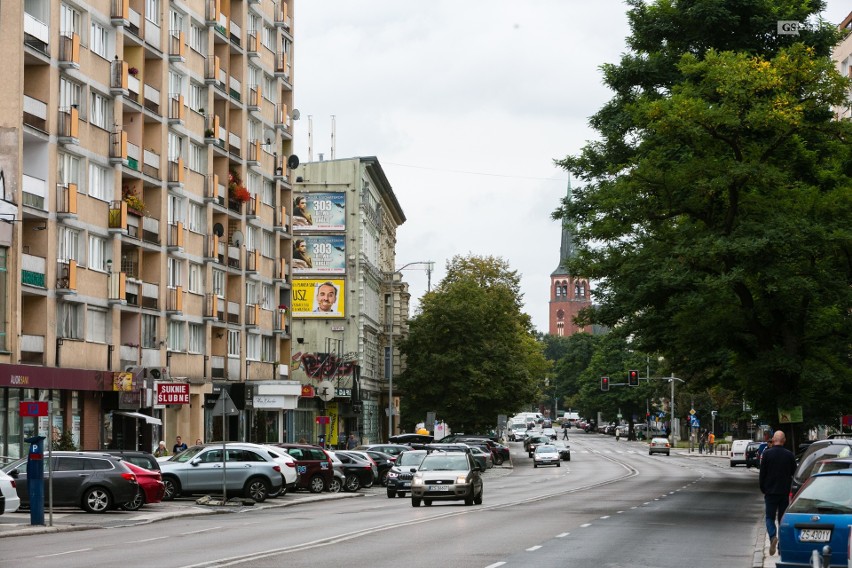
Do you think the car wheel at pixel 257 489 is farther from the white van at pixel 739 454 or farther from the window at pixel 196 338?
the white van at pixel 739 454

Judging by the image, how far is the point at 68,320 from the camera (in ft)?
156

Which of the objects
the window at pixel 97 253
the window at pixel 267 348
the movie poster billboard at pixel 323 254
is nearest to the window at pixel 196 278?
the window at pixel 97 253

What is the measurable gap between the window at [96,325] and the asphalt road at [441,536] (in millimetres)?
10406

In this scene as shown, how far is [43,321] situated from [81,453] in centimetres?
1340

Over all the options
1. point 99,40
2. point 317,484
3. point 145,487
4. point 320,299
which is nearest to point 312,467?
point 317,484

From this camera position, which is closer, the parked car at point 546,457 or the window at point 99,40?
the window at point 99,40

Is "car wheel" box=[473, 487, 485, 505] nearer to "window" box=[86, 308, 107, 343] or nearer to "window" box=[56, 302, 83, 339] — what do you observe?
"window" box=[56, 302, 83, 339]

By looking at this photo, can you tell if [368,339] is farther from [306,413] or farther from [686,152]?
[686,152]

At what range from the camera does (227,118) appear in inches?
2566

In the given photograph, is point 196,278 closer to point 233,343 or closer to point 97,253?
point 233,343

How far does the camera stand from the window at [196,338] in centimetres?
6038

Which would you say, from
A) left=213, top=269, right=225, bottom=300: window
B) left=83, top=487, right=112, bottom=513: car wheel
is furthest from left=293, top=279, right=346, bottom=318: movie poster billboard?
left=83, top=487, right=112, bottom=513: car wheel

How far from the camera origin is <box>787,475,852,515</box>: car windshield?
16.6m

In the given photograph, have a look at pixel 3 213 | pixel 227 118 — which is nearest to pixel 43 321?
pixel 3 213
